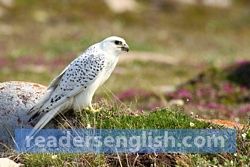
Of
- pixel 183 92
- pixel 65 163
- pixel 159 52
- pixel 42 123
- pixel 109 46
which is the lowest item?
pixel 65 163

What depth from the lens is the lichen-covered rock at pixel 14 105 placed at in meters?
10.7

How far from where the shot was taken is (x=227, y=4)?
85.8 m

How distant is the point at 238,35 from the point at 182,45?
48.9ft

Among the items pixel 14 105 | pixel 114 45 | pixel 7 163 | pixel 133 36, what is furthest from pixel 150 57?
pixel 7 163

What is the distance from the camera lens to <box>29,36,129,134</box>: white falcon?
10246 mm

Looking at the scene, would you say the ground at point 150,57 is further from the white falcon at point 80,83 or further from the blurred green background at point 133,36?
the white falcon at point 80,83

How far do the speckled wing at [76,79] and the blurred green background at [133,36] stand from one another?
716 mm

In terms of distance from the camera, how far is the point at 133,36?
170 feet

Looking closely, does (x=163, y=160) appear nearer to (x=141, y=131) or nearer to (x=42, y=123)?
(x=141, y=131)

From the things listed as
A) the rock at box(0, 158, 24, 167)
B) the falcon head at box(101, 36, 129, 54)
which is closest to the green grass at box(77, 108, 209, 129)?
the falcon head at box(101, 36, 129, 54)

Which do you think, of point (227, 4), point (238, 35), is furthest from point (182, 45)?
point (227, 4)

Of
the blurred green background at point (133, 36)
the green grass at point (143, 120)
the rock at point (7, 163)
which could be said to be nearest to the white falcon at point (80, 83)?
the green grass at point (143, 120)

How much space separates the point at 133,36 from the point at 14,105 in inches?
1614

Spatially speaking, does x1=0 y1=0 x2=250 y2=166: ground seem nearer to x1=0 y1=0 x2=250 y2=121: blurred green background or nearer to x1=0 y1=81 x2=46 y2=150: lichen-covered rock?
x1=0 y1=0 x2=250 y2=121: blurred green background
